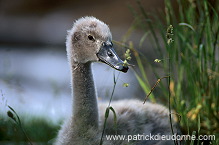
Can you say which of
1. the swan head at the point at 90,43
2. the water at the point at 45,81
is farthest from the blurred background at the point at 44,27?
the swan head at the point at 90,43

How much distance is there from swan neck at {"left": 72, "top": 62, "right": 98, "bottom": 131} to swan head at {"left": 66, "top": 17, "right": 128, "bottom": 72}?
97 millimetres

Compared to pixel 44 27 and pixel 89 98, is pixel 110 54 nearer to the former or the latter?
pixel 89 98

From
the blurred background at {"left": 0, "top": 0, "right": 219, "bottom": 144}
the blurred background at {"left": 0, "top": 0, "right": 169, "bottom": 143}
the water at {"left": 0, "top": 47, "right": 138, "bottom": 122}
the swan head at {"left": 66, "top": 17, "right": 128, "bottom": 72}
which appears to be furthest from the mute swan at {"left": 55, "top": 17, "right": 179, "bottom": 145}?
the blurred background at {"left": 0, "top": 0, "right": 169, "bottom": 143}

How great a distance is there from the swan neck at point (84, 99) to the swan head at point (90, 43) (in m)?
0.10

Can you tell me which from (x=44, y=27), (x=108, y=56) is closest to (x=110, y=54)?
(x=108, y=56)

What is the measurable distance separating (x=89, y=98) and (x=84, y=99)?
0.04m

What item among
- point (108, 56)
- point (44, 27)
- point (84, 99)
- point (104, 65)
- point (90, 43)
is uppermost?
point (44, 27)

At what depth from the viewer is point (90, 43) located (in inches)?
113

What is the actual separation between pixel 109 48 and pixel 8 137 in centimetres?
132

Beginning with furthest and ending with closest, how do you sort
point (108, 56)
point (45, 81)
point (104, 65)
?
point (45, 81) < point (104, 65) < point (108, 56)

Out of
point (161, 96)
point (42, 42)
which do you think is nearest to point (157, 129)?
point (161, 96)

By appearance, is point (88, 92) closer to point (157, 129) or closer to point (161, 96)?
point (157, 129)

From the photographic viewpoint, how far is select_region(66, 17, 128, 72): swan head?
2770mm

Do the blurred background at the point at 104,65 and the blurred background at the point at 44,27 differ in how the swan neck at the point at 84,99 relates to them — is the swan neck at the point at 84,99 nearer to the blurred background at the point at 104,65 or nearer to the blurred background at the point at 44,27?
the blurred background at the point at 104,65
